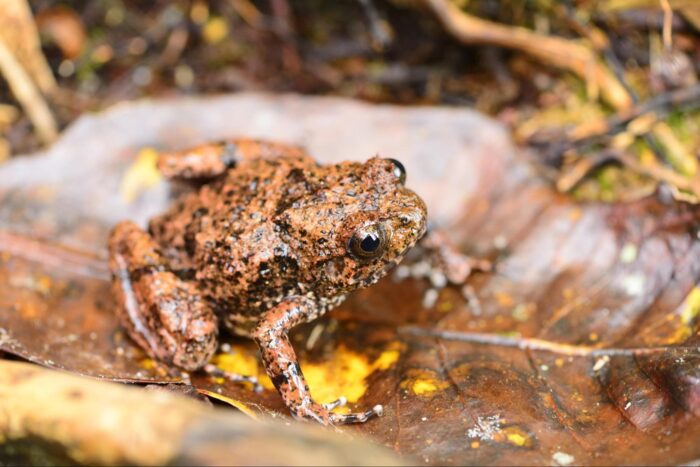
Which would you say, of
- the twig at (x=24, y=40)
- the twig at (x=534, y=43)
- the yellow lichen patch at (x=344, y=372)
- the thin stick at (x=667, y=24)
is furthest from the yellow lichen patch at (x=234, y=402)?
the thin stick at (x=667, y=24)

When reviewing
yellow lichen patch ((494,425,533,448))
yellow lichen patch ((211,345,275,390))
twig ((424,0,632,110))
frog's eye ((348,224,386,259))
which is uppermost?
twig ((424,0,632,110))

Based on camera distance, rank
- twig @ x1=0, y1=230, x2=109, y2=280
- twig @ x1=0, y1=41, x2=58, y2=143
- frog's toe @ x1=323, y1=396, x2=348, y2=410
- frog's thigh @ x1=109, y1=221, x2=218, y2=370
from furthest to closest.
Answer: twig @ x1=0, y1=41, x2=58, y2=143
twig @ x1=0, y1=230, x2=109, y2=280
frog's thigh @ x1=109, y1=221, x2=218, y2=370
frog's toe @ x1=323, y1=396, x2=348, y2=410

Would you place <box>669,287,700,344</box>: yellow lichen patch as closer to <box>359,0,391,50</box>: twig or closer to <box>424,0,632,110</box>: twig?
<box>424,0,632,110</box>: twig

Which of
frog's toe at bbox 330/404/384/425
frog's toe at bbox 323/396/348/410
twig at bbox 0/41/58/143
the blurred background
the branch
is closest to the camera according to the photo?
the branch

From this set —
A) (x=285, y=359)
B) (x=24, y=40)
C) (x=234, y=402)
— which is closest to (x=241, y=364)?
(x=285, y=359)

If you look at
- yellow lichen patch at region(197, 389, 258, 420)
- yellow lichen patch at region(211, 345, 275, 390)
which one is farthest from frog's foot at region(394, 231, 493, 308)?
yellow lichen patch at region(197, 389, 258, 420)

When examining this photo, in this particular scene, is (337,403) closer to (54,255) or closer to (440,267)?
(440,267)

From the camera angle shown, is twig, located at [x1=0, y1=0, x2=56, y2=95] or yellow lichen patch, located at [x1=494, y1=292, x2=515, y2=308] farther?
twig, located at [x1=0, y1=0, x2=56, y2=95]
